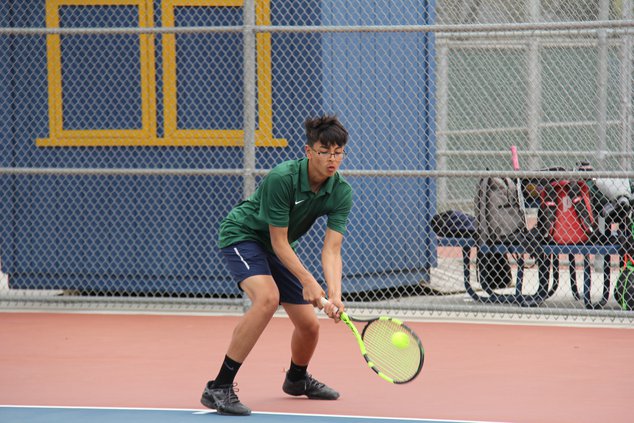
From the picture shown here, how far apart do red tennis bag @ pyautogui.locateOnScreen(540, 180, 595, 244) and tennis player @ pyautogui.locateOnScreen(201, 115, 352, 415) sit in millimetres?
3851

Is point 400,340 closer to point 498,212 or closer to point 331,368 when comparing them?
point 331,368

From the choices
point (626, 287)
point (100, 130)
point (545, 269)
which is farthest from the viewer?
point (100, 130)

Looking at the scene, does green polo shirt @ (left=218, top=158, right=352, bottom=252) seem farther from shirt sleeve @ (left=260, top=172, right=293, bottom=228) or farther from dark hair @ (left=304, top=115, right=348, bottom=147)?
dark hair @ (left=304, top=115, right=348, bottom=147)

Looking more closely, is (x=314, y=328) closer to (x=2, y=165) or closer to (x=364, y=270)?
(x=364, y=270)

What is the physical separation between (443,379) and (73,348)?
8.90 ft

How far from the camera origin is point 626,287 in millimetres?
9414

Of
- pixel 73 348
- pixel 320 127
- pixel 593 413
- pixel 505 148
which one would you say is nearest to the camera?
pixel 320 127

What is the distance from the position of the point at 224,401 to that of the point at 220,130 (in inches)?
173

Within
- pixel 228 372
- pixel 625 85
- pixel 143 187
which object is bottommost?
pixel 228 372

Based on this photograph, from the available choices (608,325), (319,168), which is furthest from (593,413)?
(608,325)

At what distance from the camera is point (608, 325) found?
30.6ft

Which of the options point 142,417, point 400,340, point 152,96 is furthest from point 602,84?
point 142,417

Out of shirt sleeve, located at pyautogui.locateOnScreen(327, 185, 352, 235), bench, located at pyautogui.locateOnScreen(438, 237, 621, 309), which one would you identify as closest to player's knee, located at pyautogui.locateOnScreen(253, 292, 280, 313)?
shirt sleeve, located at pyautogui.locateOnScreen(327, 185, 352, 235)

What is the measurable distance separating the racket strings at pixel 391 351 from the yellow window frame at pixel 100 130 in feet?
15.8
